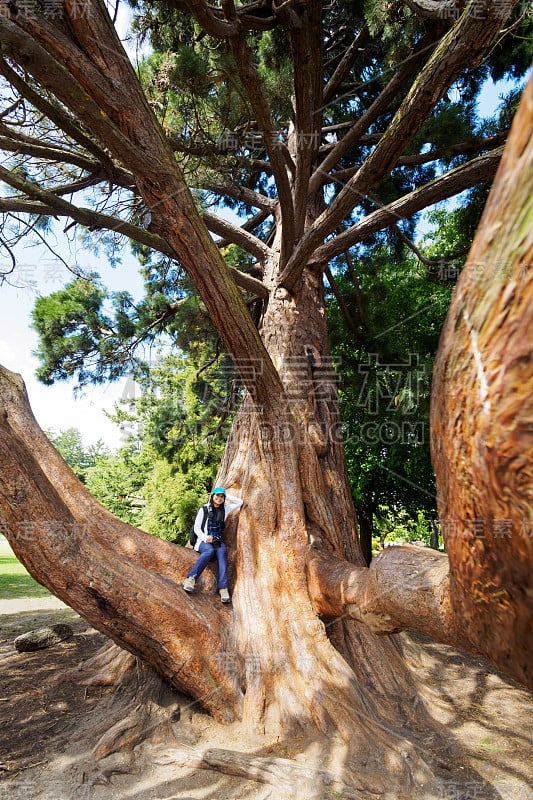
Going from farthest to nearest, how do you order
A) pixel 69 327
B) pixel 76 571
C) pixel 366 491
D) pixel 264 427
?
pixel 366 491, pixel 69 327, pixel 264 427, pixel 76 571

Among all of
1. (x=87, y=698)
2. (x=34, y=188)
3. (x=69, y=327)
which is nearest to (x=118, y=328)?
(x=69, y=327)

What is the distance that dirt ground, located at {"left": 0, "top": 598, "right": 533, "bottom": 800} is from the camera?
3.23m

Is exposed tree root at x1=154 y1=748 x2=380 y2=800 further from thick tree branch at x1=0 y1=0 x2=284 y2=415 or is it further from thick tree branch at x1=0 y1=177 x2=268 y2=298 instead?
thick tree branch at x1=0 y1=177 x2=268 y2=298

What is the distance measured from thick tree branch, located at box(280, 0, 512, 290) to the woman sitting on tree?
2.51 metres

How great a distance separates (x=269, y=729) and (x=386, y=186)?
6.18 metres

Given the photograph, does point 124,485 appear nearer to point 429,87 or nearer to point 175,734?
point 175,734

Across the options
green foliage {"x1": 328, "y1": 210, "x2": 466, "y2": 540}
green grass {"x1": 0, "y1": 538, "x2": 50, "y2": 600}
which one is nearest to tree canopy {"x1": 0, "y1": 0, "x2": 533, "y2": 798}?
green foliage {"x1": 328, "y1": 210, "x2": 466, "y2": 540}

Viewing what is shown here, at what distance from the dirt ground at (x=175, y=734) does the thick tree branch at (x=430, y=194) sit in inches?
165

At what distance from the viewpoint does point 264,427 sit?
4465 millimetres

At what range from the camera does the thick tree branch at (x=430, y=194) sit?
13.7 feet

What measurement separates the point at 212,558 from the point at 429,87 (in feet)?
12.4

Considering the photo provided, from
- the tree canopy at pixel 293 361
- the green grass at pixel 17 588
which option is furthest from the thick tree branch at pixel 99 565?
the green grass at pixel 17 588

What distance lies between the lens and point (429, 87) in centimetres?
333

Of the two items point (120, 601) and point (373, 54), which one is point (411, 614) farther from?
point (373, 54)
